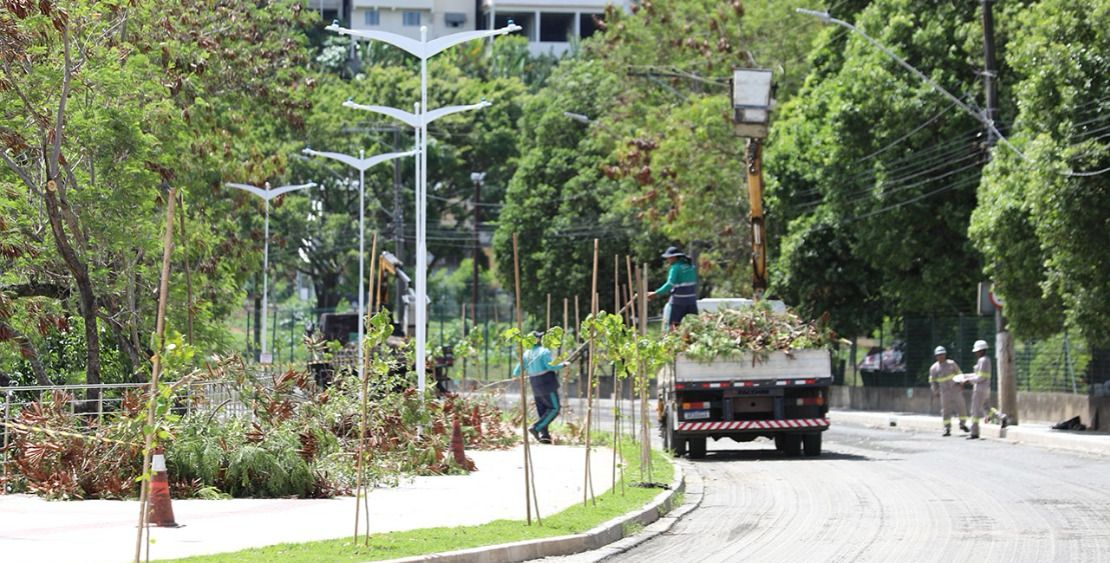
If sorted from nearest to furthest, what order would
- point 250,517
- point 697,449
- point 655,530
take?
1. point 250,517
2. point 655,530
3. point 697,449

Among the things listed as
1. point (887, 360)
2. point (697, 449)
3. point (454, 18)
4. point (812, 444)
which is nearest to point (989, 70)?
point (812, 444)

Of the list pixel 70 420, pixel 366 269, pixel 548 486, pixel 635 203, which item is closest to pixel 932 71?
pixel 635 203

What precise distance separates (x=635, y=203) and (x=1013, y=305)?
21.7 m

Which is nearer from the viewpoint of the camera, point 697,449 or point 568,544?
point 568,544

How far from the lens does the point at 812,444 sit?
2445 cm

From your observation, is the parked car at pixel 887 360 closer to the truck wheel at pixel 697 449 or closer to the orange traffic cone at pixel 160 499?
the truck wheel at pixel 697 449

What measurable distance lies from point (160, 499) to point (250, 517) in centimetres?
127

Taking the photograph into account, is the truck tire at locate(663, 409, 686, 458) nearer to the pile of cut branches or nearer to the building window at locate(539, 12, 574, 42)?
the pile of cut branches

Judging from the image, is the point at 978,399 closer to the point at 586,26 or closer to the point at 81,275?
the point at 81,275

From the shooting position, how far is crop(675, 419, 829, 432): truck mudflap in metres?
23.5

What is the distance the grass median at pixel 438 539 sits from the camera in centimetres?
1139

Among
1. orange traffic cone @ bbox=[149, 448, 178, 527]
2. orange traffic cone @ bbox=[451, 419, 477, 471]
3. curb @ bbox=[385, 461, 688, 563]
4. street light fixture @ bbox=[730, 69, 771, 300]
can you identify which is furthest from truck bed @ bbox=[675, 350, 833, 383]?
orange traffic cone @ bbox=[149, 448, 178, 527]

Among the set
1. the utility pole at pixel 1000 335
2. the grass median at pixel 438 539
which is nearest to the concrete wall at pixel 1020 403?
the utility pole at pixel 1000 335

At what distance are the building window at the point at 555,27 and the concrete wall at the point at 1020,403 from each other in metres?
54.0
